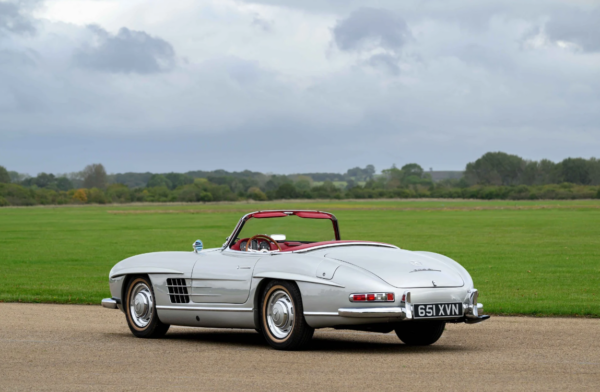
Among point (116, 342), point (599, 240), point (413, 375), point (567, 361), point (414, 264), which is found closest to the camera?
point (413, 375)

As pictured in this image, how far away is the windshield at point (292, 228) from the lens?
33.7ft

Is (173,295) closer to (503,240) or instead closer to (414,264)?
(414,264)

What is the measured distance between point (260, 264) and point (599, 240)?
32.3m

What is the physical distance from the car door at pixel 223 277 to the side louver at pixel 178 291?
0.15 metres

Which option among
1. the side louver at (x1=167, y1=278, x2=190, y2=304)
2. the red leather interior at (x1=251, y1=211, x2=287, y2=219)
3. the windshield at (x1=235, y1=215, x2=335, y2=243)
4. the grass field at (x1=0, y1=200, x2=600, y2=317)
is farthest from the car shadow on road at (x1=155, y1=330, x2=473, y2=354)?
the grass field at (x1=0, y1=200, x2=600, y2=317)

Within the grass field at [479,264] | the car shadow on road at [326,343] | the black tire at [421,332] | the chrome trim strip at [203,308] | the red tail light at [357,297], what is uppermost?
the red tail light at [357,297]

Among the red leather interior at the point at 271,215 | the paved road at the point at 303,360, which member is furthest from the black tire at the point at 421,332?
the red leather interior at the point at 271,215

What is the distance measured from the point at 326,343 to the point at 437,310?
1735mm

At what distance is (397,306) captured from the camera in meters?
8.42

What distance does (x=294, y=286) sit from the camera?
896 centimetres

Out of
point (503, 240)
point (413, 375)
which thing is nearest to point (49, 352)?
point (413, 375)

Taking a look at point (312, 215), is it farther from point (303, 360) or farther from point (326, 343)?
point (303, 360)

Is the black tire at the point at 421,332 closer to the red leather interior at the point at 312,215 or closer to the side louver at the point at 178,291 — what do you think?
the red leather interior at the point at 312,215

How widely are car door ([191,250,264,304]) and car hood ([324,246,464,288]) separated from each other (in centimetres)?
99
